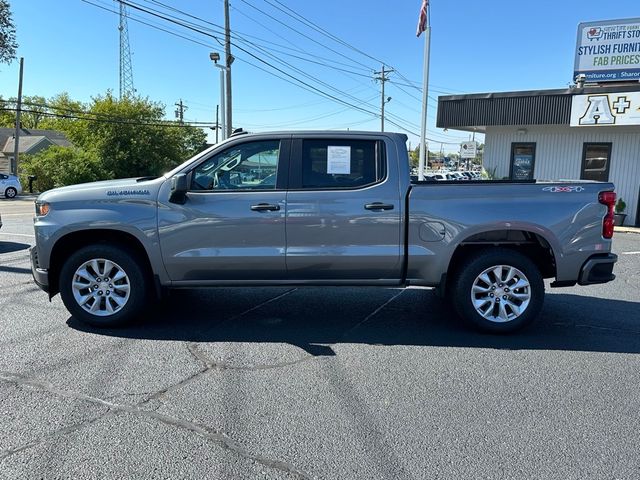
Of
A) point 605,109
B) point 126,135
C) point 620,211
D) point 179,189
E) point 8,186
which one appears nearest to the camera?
point 179,189

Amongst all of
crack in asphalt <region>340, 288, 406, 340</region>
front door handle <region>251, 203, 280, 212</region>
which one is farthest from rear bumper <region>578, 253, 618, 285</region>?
front door handle <region>251, 203, 280, 212</region>

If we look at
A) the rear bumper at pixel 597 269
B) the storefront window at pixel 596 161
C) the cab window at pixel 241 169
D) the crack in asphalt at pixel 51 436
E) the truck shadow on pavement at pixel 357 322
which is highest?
the storefront window at pixel 596 161

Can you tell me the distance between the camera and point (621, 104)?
14000 millimetres

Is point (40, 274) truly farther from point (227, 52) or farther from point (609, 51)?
point (227, 52)

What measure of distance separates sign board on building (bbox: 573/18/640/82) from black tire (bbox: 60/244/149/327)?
612 inches

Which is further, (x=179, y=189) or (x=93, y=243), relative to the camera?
(x=93, y=243)

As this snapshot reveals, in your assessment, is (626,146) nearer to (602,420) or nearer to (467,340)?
(467,340)

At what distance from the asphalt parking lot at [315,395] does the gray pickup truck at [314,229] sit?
0.52m

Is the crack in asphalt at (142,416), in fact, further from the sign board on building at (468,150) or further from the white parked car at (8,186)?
the sign board on building at (468,150)

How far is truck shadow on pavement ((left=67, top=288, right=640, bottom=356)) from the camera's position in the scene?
4.93 metres

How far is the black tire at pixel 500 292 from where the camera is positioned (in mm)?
5059

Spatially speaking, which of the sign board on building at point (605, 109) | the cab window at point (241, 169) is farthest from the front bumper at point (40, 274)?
the sign board on building at point (605, 109)

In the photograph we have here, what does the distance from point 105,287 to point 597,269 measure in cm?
489

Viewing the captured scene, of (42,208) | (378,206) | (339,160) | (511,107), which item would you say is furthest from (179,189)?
(511,107)
